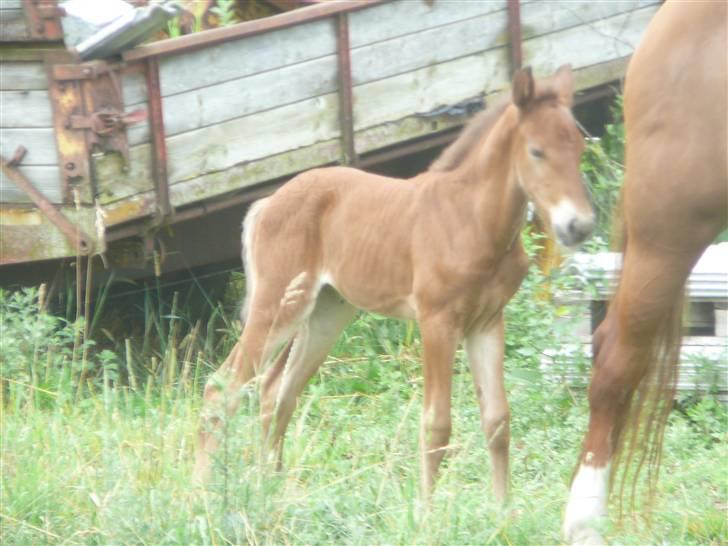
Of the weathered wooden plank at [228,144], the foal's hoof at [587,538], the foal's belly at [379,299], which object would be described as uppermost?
the weathered wooden plank at [228,144]

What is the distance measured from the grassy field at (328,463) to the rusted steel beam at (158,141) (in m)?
0.75

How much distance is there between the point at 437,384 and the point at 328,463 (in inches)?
28.8

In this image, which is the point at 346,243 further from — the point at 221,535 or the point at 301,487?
the point at 221,535

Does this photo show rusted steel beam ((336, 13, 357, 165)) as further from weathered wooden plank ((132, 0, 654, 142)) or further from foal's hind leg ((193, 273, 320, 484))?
foal's hind leg ((193, 273, 320, 484))

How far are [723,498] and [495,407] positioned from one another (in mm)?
994

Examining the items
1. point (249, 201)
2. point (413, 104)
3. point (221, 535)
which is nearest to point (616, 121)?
point (413, 104)

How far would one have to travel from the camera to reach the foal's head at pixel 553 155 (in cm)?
429

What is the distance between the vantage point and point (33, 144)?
19.9 ft

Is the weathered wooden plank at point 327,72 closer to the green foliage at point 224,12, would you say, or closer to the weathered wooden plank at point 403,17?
the weathered wooden plank at point 403,17

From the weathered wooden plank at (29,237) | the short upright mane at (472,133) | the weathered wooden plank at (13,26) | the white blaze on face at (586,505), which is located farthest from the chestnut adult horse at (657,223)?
the weathered wooden plank at (13,26)

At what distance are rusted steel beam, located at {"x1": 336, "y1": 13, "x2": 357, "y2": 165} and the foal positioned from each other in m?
1.54

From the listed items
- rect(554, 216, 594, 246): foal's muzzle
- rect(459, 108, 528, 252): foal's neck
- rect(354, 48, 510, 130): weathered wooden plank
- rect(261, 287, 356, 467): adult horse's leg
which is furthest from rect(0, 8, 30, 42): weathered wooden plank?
rect(554, 216, 594, 246): foal's muzzle

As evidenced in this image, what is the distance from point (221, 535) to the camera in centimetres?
398

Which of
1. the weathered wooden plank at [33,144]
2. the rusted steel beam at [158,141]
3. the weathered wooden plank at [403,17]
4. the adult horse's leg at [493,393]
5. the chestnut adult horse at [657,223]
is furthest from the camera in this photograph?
the weathered wooden plank at [403,17]
